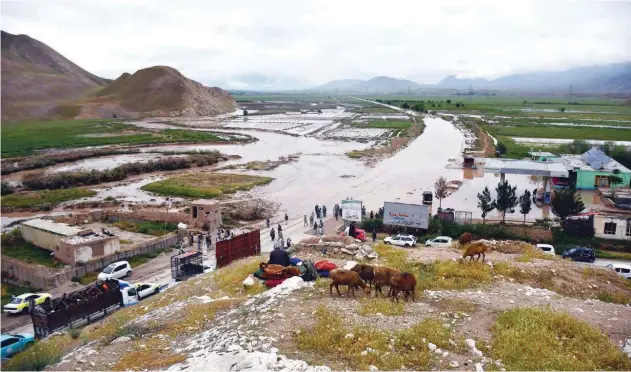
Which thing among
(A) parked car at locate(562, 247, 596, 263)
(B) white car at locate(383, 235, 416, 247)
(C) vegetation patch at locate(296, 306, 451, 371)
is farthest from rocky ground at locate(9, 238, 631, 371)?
(B) white car at locate(383, 235, 416, 247)

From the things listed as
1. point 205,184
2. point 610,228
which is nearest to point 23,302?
point 205,184

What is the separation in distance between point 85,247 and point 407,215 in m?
16.0

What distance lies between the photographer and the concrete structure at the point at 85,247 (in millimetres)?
21781

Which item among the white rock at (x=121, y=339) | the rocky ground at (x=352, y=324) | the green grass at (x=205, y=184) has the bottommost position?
the green grass at (x=205, y=184)

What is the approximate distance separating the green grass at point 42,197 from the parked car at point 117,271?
698 inches

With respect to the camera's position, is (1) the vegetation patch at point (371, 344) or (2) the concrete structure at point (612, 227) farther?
(2) the concrete structure at point (612, 227)

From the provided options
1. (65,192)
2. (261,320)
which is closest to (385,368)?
(261,320)

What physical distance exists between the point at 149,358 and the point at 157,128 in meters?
84.3

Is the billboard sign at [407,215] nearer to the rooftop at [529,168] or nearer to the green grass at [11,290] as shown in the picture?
the rooftop at [529,168]

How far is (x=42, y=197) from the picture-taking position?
125ft

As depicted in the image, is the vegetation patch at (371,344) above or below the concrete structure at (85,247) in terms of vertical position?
above

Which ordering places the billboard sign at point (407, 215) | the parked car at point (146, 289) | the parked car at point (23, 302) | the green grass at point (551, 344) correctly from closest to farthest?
the green grass at point (551, 344), the parked car at point (23, 302), the parked car at point (146, 289), the billboard sign at point (407, 215)

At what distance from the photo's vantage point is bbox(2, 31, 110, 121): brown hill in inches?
3888

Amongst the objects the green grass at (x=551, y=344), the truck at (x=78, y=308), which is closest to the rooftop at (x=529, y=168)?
the green grass at (x=551, y=344)
